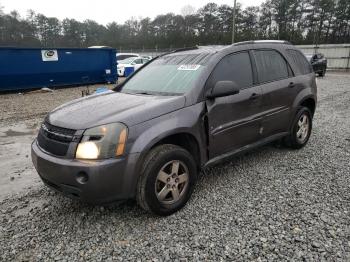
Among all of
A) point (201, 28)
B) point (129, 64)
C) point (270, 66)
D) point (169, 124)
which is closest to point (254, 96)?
point (270, 66)

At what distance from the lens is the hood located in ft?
→ 9.00

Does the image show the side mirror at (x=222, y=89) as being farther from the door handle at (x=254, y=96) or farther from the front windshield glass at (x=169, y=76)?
the door handle at (x=254, y=96)

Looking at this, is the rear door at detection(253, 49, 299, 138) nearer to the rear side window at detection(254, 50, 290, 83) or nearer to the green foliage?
→ the rear side window at detection(254, 50, 290, 83)

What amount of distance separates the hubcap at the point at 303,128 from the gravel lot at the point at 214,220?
1.59 ft

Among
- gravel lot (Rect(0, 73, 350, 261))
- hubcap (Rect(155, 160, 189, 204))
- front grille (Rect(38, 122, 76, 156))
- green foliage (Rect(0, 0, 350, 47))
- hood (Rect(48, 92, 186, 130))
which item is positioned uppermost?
green foliage (Rect(0, 0, 350, 47))

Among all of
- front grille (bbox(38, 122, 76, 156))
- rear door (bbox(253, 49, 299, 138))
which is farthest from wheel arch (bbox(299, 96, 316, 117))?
front grille (bbox(38, 122, 76, 156))

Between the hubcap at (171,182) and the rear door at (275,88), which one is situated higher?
the rear door at (275,88)

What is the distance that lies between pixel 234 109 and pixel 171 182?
1230mm

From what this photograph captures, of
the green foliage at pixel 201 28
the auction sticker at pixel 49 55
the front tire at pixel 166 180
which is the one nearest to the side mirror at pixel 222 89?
the front tire at pixel 166 180

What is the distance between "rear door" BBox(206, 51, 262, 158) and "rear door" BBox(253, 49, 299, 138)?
0.18 m

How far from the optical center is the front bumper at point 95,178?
8.36 ft

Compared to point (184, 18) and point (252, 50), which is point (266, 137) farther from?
point (184, 18)

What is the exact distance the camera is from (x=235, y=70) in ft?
12.2

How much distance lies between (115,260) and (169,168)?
101 cm
